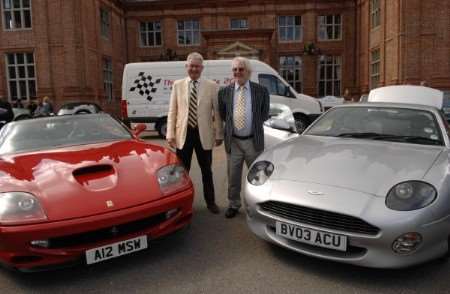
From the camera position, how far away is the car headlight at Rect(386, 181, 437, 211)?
2781 mm

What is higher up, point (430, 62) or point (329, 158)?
point (430, 62)

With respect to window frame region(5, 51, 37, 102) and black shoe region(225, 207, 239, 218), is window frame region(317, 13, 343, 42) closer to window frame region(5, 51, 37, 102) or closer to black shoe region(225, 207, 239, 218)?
window frame region(5, 51, 37, 102)

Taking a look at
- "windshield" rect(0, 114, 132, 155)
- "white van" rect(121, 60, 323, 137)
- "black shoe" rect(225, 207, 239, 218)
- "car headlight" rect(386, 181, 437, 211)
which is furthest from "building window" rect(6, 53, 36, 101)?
"car headlight" rect(386, 181, 437, 211)

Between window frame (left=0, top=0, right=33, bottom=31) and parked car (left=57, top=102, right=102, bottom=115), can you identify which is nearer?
parked car (left=57, top=102, right=102, bottom=115)

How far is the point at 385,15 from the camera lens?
2036 centimetres

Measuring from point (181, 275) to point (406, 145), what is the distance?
8.27 ft

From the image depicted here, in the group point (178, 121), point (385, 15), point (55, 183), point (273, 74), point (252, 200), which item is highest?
point (385, 15)

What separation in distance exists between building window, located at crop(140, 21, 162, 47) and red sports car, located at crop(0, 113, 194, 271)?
81.1 ft

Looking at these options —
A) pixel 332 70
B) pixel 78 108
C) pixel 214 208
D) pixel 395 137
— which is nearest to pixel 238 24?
pixel 332 70

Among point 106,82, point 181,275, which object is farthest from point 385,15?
point 181,275

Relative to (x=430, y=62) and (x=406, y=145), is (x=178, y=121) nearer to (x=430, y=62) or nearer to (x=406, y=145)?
(x=406, y=145)

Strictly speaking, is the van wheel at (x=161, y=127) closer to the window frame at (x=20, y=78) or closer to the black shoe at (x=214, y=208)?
the black shoe at (x=214, y=208)

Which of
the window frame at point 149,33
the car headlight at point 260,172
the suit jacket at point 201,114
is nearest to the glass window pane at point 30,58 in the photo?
the window frame at point 149,33

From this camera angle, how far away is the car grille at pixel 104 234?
293cm
